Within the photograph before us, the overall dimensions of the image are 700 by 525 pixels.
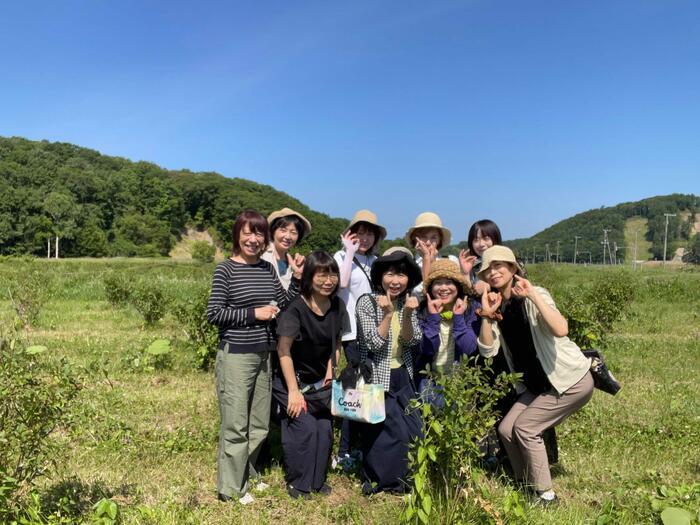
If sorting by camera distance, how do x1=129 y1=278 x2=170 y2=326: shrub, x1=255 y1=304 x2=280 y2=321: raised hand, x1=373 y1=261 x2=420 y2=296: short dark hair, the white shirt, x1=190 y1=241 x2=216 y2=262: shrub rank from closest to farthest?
x1=255 y1=304 x2=280 y2=321: raised hand < x1=373 y1=261 x2=420 y2=296: short dark hair < the white shirt < x1=129 y1=278 x2=170 y2=326: shrub < x1=190 y1=241 x2=216 y2=262: shrub

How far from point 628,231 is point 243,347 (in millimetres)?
202175

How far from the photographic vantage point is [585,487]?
399 cm

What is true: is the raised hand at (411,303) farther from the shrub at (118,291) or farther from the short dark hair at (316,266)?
the shrub at (118,291)

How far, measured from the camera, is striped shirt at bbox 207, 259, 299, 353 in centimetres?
358

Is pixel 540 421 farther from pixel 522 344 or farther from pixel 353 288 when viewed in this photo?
pixel 353 288

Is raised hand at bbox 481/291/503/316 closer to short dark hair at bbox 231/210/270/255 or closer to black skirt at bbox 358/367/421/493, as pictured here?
black skirt at bbox 358/367/421/493

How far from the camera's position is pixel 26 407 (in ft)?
8.80

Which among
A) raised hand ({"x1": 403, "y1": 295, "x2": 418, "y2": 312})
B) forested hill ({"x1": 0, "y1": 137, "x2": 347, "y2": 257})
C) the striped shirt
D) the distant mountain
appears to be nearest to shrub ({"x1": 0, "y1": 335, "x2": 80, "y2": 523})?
the striped shirt

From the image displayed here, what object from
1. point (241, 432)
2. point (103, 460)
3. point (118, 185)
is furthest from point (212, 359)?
point (118, 185)

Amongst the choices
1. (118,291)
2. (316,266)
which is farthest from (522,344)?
(118,291)

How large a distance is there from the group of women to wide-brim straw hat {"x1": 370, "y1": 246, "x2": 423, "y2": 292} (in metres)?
0.01

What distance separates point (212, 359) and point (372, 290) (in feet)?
13.4

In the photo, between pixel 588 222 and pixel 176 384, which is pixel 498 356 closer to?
pixel 176 384

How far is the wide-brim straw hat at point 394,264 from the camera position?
387 cm
